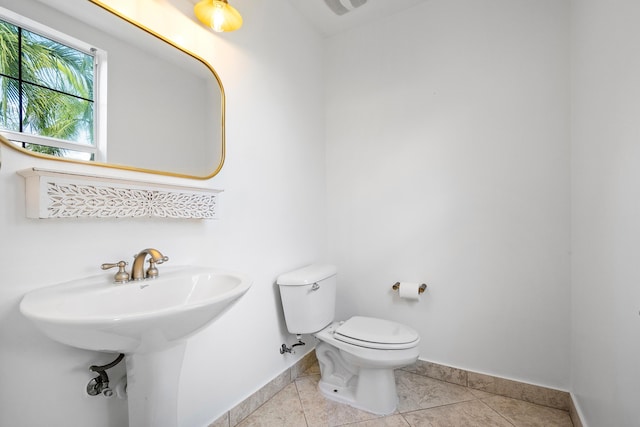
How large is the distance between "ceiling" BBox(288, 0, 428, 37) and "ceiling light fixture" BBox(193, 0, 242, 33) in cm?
84

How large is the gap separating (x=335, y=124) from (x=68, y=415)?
2074mm

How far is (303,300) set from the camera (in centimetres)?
163

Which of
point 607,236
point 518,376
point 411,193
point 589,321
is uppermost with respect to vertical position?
point 411,193

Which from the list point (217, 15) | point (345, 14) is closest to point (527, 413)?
point (217, 15)

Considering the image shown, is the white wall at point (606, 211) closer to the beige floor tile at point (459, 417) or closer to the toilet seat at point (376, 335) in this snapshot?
the beige floor tile at point (459, 417)

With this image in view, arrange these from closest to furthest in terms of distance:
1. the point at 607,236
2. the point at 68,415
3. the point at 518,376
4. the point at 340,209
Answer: the point at 68,415 → the point at 607,236 → the point at 518,376 → the point at 340,209

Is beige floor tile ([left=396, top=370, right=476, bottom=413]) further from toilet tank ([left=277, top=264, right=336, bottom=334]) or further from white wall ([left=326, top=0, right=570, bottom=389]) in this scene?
toilet tank ([left=277, top=264, right=336, bottom=334])

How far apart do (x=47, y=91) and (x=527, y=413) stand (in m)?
2.46

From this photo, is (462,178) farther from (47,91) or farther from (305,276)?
(47,91)

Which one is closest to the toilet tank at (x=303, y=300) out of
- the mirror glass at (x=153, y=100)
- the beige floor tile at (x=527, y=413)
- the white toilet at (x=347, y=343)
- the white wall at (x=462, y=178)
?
the white toilet at (x=347, y=343)

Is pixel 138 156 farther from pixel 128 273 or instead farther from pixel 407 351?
pixel 407 351

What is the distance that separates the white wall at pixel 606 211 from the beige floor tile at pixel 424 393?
1.84 ft

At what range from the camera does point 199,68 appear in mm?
1279

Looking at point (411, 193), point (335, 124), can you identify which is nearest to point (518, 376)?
point (411, 193)
